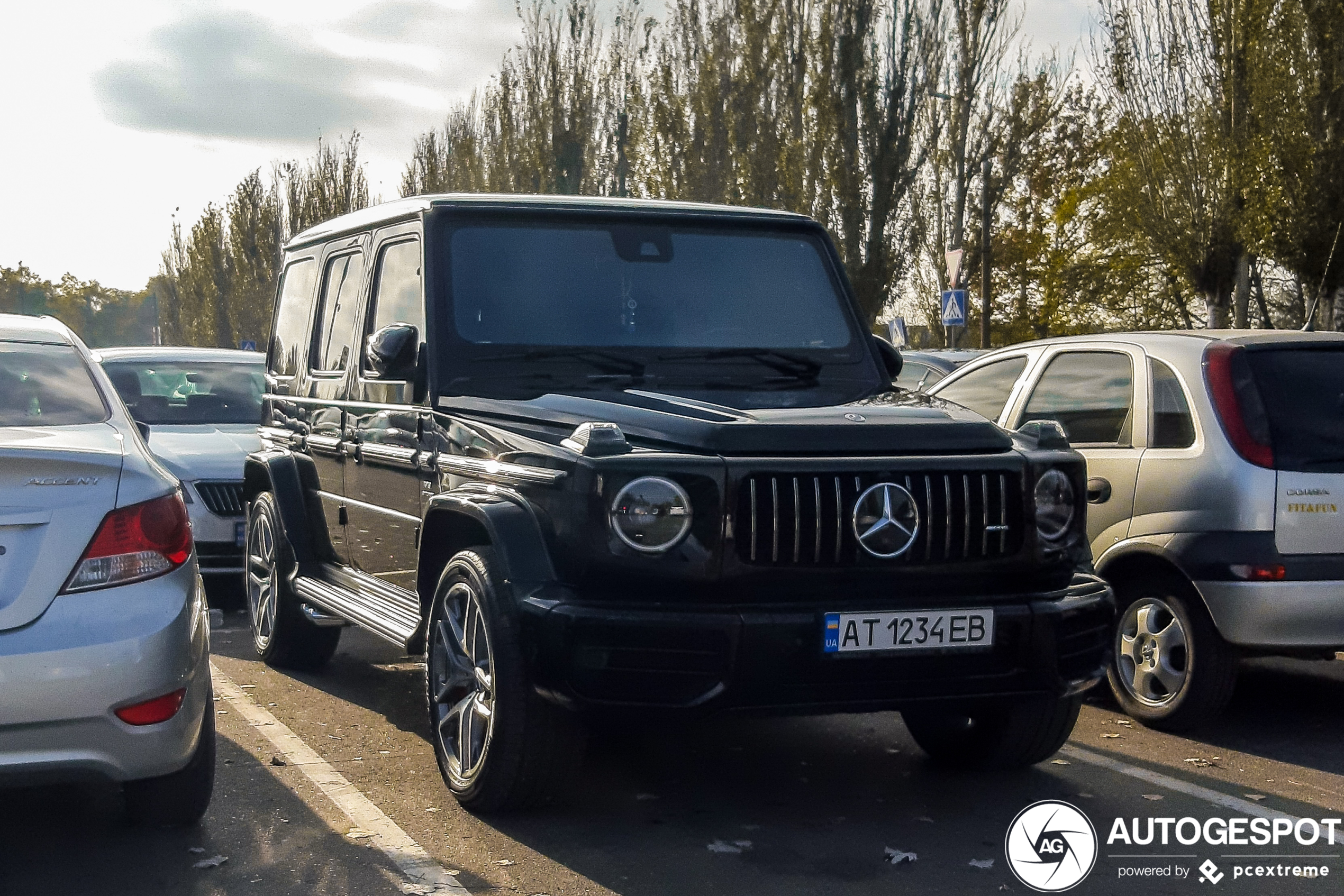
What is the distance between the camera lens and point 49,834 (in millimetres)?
4852

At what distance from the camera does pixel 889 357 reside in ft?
20.6

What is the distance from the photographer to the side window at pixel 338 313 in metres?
6.84

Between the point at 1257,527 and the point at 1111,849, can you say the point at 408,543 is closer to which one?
the point at 1111,849

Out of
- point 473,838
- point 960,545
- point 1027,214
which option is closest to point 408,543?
point 473,838

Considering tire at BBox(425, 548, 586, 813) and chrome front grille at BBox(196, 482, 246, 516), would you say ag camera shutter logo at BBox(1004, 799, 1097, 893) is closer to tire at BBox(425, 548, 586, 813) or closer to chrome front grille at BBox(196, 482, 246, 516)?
tire at BBox(425, 548, 586, 813)

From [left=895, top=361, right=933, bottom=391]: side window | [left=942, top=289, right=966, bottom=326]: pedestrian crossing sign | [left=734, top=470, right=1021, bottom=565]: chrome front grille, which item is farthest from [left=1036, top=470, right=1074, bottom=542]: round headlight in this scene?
[left=942, top=289, right=966, bottom=326]: pedestrian crossing sign

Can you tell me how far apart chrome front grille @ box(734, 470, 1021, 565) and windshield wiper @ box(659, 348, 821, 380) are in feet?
3.93

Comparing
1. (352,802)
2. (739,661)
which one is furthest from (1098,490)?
(352,802)

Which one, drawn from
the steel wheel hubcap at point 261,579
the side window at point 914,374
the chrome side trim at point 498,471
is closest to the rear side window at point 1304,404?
the chrome side trim at point 498,471

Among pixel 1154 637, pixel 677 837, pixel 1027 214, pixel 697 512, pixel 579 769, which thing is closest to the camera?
pixel 697 512

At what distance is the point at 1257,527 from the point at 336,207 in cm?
5305

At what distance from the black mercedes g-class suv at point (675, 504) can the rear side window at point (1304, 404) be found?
4.77ft

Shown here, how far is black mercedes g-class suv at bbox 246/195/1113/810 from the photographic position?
4531 millimetres

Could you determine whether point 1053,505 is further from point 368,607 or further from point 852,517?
point 368,607
